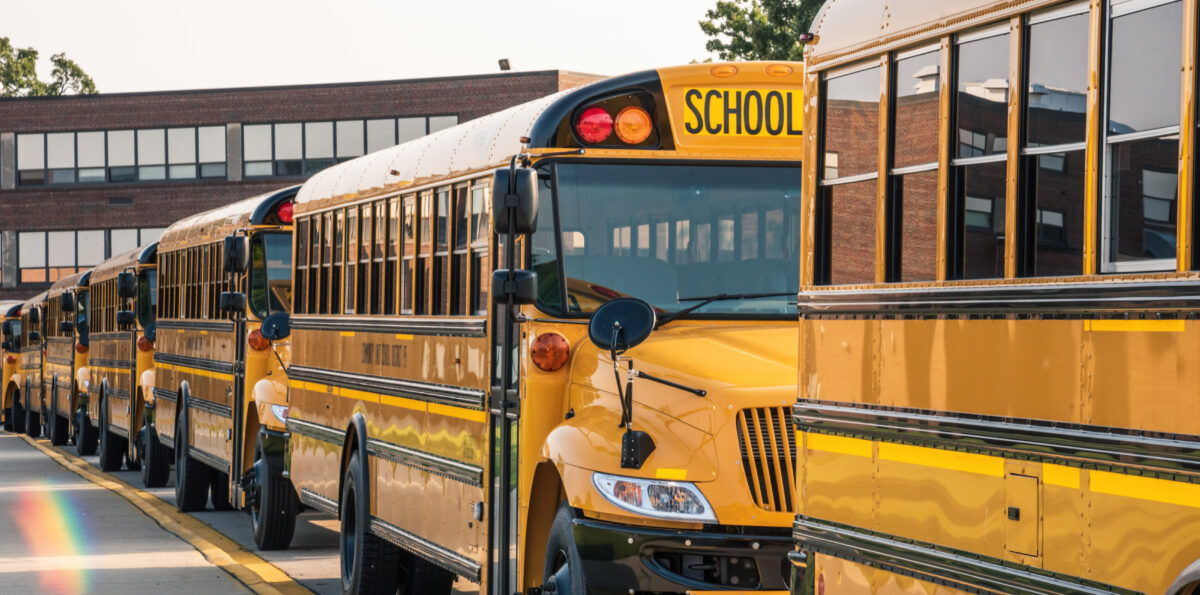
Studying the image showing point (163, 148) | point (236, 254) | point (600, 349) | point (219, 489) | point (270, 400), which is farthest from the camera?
point (163, 148)

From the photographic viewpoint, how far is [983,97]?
4773 millimetres

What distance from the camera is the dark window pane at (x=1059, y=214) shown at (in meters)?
4.29

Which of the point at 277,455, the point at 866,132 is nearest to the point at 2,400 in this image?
the point at 277,455

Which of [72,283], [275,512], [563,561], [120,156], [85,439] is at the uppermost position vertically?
[120,156]

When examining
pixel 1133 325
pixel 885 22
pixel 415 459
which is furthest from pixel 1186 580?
pixel 415 459

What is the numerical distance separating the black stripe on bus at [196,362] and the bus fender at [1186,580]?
41.8 ft

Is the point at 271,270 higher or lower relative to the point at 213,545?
higher

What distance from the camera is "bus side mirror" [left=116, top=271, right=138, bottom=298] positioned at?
22531 mm

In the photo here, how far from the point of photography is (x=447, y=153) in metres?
9.17

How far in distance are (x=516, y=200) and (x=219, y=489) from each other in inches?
438

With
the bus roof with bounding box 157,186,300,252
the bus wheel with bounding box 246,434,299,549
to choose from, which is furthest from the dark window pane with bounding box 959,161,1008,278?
the bus roof with bounding box 157,186,300,252

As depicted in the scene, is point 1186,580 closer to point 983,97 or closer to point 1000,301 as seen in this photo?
point 1000,301

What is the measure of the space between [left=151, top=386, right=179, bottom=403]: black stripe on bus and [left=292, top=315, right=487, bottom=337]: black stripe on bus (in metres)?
6.96

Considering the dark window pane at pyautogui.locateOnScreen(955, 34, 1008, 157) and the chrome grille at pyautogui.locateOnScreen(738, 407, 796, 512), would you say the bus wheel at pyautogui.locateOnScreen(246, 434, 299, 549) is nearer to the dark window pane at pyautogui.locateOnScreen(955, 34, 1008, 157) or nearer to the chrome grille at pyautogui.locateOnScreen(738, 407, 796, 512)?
the chrome grille at pyautogui.locateOnScreen(738, 407, 796, 512)
